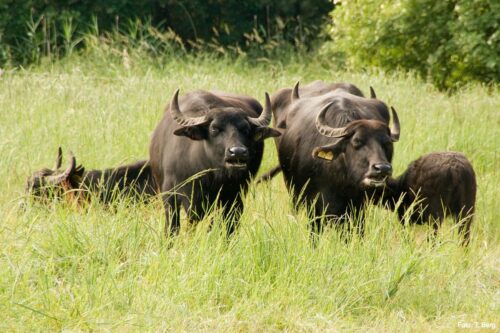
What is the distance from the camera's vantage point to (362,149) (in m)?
8.02

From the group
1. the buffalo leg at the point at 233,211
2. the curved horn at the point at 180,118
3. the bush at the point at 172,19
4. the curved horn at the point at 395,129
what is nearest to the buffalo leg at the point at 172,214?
the buffalo leg at the point at 233,211

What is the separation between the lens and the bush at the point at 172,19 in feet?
72.3

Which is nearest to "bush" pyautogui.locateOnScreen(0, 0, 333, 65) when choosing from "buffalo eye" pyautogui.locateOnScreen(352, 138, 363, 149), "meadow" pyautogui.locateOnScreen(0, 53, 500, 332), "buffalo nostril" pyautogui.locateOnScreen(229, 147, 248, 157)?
"buffalo eye" pyautogui.locateOnScreen(352, 138, 363, 149)

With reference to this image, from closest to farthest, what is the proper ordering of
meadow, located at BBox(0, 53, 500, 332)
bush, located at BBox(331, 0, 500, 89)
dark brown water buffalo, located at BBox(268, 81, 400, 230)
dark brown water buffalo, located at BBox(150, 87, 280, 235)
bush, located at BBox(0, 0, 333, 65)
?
meadow, located at BBox(0, 53, 500, 332) → dark brown water buffalo, located at BBox(268, 81, 400, 230) → dark brown water buffalo, located at BBox(150, 87, 280, 235) → bush, located at BBox(331, 0, 500, 89) → bush, located at BBox(0, 0, 333, 65)

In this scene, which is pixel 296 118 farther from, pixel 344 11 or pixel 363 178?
pixel 344 11

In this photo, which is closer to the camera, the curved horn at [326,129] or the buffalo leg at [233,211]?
the curved horn at [326,129]

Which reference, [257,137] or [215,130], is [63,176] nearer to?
[215,130]

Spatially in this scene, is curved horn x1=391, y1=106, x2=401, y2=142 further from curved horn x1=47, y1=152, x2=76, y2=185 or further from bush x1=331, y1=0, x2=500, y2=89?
bush x1=331, y1=0, x2=500, y2=89

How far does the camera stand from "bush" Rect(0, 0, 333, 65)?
867 inches

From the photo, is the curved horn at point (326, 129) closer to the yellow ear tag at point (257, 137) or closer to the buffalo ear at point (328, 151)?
the buffalo ear at point (328, 151)

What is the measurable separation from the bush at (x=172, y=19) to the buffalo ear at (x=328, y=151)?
13.7 meters

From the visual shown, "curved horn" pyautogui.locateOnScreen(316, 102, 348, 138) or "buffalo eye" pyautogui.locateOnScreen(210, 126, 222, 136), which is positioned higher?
"curved horn" pyautogui.locateOnScreen(316, 102, 348, 138)

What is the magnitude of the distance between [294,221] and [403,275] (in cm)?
99

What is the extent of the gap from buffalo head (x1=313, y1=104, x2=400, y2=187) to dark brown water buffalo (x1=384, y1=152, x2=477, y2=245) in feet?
1.62
